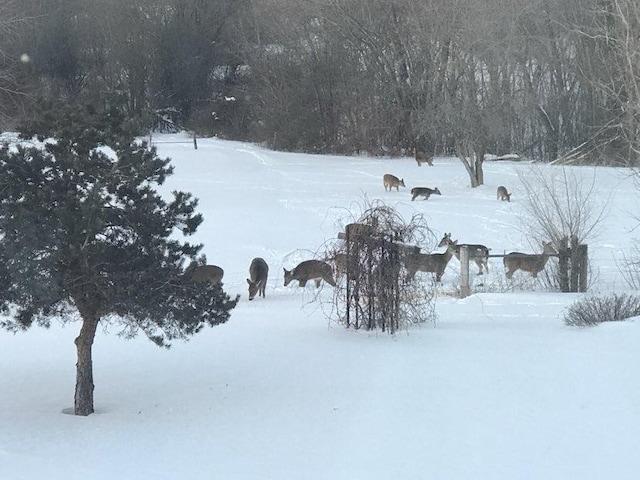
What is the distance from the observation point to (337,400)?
9242mm

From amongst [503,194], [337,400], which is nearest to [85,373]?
[337,400]

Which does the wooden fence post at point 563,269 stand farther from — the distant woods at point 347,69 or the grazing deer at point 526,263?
the distant woods at point 347,69

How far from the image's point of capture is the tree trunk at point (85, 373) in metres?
8.88

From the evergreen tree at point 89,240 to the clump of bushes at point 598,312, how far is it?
244 inches

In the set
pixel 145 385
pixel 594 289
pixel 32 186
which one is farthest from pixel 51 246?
pixel 594 289

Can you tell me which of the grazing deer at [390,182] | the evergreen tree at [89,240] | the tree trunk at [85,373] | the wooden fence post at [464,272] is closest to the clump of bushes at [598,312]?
the wooden fence post at [464,272]

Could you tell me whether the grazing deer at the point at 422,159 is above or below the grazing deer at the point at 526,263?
above

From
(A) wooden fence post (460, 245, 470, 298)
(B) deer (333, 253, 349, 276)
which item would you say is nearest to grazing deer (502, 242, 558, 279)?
(A) wooden fence post (460, 245, 470, 298)

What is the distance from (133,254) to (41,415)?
1877 mm

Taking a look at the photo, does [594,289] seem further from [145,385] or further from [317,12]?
[317,12]

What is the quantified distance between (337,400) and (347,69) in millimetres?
40379

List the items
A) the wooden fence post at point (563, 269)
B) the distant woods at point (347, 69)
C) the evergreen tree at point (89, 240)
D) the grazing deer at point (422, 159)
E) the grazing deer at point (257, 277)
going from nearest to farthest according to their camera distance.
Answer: the evergreen tree at point (89, 240) < the grazing deer at point (257, 277) < the wooden fence post at point (563, 269) < the distant woods at point (347, 69) < the grazing deer at point (422, 159)

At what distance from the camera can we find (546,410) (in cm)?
868

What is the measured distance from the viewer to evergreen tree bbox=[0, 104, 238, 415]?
8219 millimetres
